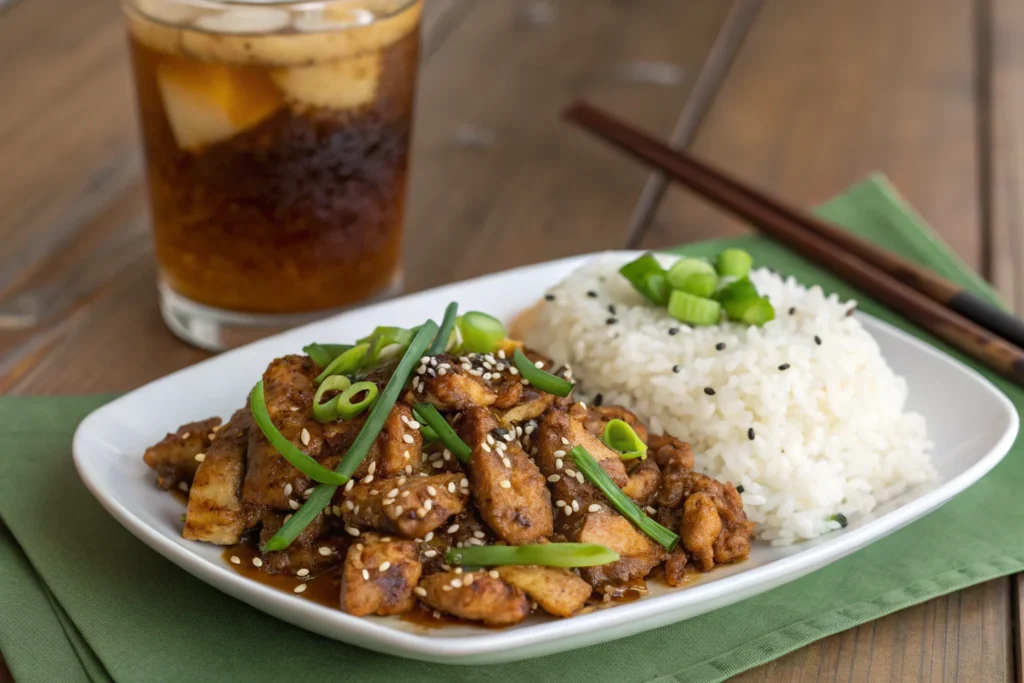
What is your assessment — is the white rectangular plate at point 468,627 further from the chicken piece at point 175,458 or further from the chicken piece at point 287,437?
the chicken piece at point 287,437

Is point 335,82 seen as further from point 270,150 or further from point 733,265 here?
point 733,265

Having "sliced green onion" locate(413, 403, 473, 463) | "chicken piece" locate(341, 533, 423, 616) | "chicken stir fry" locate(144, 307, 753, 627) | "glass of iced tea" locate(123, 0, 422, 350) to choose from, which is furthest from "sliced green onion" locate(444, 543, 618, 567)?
"glass of iced tea" locate(123, 0, 422, 350)

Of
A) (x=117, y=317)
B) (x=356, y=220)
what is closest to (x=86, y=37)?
(x=117, y=317)

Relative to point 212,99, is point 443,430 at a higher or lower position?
lower

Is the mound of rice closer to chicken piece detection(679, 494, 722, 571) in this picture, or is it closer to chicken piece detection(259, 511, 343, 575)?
chicken piece detection(679, 494, 722, 571)

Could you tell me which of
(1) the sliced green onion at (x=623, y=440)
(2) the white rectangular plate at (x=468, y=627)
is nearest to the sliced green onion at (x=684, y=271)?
(2) the white rectangular plate at (x=468, y=627)

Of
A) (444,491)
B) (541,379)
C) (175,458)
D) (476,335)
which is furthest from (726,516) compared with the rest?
(175,458)

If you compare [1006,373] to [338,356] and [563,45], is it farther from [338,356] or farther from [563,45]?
[563,45]
